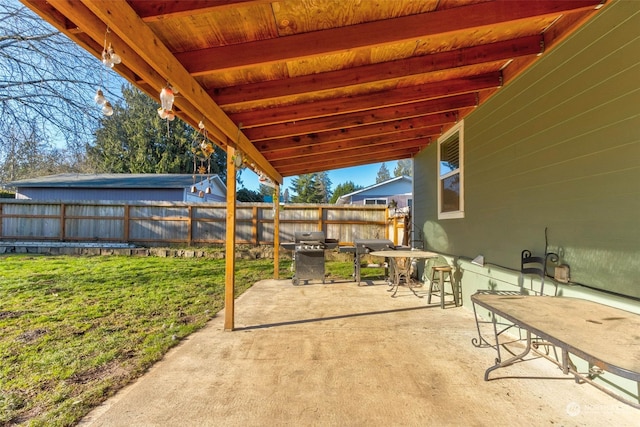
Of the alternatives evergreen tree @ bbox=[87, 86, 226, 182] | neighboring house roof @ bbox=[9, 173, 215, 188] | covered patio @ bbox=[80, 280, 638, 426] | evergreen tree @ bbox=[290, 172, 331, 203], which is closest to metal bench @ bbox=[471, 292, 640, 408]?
covered patio @ bbox=[80, 280, 638, 426]

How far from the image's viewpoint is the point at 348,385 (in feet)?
6.96

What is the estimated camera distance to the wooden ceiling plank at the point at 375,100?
10.7 feet

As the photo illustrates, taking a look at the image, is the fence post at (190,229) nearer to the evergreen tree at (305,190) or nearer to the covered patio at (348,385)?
the covered patio at (348,385)

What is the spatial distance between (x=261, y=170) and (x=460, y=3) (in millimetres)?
3623

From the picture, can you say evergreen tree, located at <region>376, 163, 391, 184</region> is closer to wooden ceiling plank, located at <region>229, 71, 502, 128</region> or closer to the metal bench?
wooden ceiling plank, located at <region>229, 71, 502, 128</region>

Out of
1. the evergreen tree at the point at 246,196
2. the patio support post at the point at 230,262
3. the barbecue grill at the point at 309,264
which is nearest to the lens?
the patio support post at the point at 230,262

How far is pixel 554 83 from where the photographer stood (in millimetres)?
2498

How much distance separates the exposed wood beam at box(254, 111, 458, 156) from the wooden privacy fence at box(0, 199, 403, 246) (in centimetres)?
538

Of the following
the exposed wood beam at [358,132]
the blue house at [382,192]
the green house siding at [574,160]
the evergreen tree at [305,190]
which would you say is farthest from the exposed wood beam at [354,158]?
the evergreen tree at [305,190]

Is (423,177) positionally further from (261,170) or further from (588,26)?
(588,26)

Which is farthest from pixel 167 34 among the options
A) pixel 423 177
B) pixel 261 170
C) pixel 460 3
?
pixel 423 177

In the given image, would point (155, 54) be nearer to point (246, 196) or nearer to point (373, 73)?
point (373, 73)

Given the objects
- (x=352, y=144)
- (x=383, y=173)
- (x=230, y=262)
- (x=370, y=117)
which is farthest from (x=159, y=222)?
(x=383, y=173)

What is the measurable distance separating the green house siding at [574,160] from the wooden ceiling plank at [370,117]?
13.9 inches
